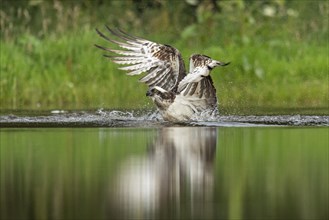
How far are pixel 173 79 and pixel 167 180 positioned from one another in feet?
18.1

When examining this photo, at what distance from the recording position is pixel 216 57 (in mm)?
17297

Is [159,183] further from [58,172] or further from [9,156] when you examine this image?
[9,156]

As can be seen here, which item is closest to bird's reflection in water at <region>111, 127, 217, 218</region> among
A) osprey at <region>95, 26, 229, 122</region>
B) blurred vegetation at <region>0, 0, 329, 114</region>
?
osprey at <region>95, 26, 229, 122</region>

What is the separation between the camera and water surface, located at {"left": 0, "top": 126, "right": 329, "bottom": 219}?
23.8ft

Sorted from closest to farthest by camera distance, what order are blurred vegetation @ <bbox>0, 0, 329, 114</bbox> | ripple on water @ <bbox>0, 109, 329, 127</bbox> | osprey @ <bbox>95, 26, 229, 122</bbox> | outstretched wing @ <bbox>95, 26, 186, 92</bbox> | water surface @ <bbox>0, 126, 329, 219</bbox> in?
water surface @ <bbox>0, 126, 329, 219</bbox>
ripple on water @ <bbox>0, 109, 329, 127</bbox>
osprey @ <bbox>95, 26, 229, 122</bbox>
outstretched wing @ <bbox>95, 26, 186, 92</bbox>
blurred vegetation @ <bbox>0, 0, 329, 114</bbox>

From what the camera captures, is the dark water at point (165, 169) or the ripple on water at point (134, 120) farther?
the ripple on water at point (134, 120)

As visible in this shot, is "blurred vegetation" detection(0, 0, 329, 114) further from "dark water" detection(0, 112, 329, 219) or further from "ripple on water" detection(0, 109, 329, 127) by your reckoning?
"dark water" detection(0, 112, 329, 219)

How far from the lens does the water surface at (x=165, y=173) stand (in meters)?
7.24

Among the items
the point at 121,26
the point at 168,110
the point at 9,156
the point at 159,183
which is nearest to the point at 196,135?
the point at 168,110

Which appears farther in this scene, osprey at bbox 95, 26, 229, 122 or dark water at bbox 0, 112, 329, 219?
osprey at bbox 95, 26, 229, 122

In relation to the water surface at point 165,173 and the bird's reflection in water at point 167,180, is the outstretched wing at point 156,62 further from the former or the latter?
the bird's reflection in water at point 167,180

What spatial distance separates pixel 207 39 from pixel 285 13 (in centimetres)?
200

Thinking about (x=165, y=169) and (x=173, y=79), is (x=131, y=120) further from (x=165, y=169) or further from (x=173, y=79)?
(x=165, y=169)

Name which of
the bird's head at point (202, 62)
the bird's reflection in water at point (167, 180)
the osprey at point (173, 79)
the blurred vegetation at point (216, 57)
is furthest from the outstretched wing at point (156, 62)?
the bird's reflection in water at point (167, 180)
